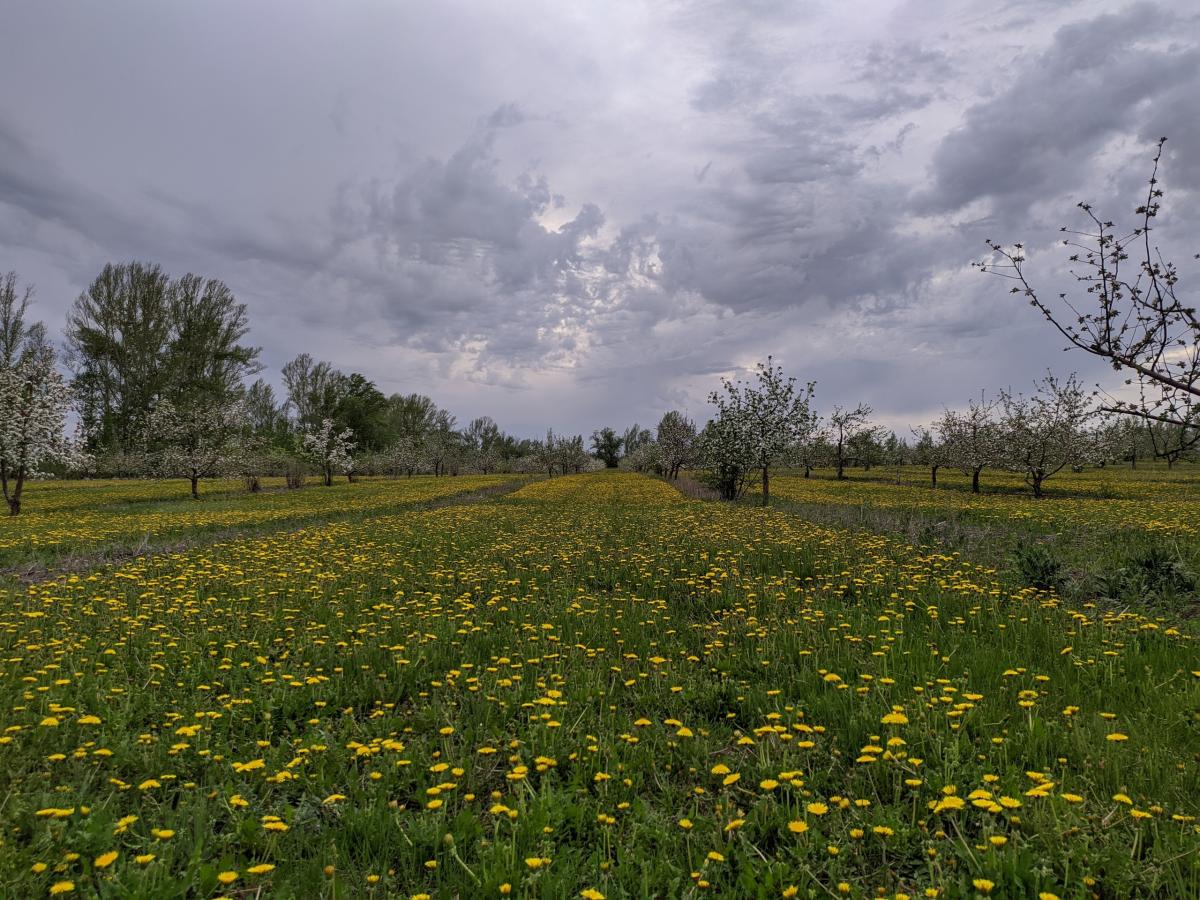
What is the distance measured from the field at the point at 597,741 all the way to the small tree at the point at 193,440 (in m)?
32.3

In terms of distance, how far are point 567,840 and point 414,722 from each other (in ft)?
6.05

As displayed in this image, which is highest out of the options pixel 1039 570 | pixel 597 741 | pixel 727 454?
pixel 727 454

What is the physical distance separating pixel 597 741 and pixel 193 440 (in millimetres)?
43183

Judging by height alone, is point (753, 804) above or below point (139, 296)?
Result: below

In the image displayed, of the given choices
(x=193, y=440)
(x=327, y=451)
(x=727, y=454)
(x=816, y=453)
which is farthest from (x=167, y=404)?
(x=816, y=453)

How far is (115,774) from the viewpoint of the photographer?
3555 mm

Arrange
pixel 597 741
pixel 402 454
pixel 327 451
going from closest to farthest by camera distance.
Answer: pixel 597 741 → pixel 327 451 → pixel 402 454

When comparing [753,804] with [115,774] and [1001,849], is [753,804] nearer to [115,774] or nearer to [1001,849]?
[1001,849]

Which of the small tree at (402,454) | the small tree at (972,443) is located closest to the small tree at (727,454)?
the small tree at (972,443)

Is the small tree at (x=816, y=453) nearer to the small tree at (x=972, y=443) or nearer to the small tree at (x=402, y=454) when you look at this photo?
the small tree at (x=972, y=443)

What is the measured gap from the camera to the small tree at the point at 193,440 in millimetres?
35969

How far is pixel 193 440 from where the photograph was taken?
122 ft

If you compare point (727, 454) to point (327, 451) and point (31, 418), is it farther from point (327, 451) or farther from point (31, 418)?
point (327, 451)

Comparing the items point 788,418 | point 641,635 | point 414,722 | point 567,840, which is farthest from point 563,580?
point 788,418
